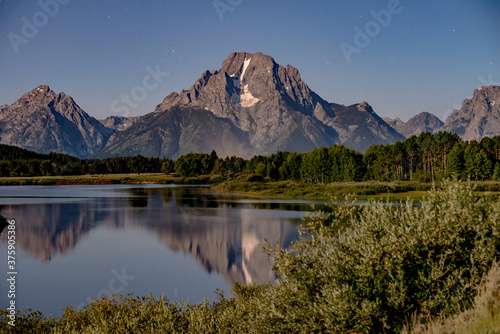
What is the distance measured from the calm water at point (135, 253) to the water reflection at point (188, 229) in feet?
0.29

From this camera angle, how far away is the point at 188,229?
50.9m

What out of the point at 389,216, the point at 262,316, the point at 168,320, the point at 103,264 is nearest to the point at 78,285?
the point at 103,264

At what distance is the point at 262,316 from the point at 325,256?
253cm

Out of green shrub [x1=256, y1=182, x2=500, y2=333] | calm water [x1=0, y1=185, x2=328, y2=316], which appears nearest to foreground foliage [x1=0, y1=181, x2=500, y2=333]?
green shrub [x1=256, y1=182, x2=500, y2=333]

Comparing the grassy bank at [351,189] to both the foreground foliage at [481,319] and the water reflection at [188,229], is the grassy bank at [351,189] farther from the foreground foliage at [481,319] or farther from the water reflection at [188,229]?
the foreground foliage at [481,319]

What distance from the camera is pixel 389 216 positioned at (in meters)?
12.2

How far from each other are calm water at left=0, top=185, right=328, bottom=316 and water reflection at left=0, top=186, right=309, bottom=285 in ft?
0.29

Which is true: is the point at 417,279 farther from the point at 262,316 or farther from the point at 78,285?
the point at 78,285

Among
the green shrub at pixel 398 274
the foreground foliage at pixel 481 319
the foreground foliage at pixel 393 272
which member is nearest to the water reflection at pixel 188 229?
the foreground foliage at pixel 393 272

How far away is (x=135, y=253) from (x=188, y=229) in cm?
1334

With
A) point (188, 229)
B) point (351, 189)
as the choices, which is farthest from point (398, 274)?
point (351, 189)

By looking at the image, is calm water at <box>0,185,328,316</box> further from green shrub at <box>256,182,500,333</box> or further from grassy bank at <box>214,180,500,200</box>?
grassy bank at <box>214,180,500,200</box>

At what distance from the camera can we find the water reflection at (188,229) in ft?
113

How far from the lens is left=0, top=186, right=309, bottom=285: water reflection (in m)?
34.4
